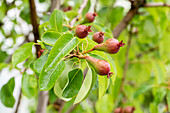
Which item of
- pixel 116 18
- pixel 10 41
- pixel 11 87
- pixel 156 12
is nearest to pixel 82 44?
pixel 11 87

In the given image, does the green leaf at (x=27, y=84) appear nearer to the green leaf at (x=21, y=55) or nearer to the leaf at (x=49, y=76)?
the green leaf at (x=21, y=55)

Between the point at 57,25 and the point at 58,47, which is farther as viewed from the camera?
the point at 57,25

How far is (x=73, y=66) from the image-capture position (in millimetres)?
569

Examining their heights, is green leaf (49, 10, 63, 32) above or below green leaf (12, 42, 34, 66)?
above

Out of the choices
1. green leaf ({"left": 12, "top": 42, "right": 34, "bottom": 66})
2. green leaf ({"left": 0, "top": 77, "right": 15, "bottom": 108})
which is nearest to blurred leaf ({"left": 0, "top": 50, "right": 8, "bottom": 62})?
green leaf ({"left": 0, "top": 77, "right": 15, "bottom": 108})

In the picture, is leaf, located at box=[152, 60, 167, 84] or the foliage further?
leaf, located at box=[152, 60, 167, 84]

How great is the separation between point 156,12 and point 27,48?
86cm

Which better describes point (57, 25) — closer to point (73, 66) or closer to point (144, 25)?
point (73, 66)

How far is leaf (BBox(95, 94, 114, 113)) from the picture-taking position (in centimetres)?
138

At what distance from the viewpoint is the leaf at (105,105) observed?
1380mm

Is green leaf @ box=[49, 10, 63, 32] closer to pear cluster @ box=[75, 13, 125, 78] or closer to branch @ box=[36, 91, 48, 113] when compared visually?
pear cluster @ box=[75, 13, 125, 78]

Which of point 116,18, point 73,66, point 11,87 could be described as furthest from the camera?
point 116,18

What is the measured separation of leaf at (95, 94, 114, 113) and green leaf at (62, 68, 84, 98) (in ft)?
2.88

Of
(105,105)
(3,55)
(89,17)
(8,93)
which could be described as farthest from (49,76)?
(105,105)
